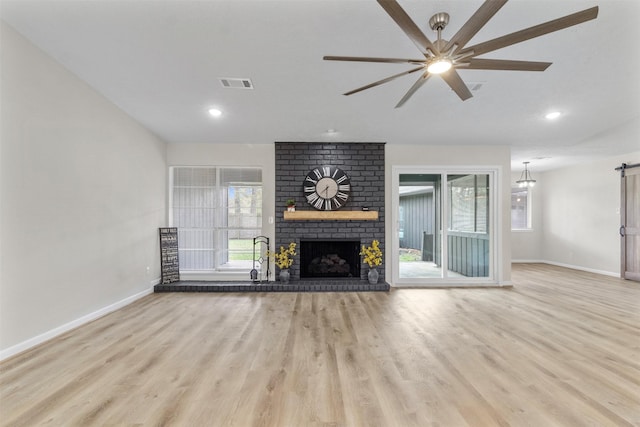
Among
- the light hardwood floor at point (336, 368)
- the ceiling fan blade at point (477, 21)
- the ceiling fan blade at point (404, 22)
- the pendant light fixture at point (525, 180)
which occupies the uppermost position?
the ceiling fan blade at point (404, 22)

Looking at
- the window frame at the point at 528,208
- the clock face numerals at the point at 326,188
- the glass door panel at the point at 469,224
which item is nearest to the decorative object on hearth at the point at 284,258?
the clock face numerals at the point at 326,188

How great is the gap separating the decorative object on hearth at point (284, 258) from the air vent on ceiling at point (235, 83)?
2.67m

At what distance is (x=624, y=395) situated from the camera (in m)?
1.96

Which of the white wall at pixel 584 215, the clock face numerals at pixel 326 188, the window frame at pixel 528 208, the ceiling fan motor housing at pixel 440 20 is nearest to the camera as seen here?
the ceiling fan motor housing at pixel 440 20

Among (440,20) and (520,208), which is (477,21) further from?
(520,208)

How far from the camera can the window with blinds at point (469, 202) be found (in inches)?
208

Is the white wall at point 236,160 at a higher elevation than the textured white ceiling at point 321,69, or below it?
below

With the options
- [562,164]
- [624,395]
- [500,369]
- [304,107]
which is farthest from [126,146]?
[562,164]

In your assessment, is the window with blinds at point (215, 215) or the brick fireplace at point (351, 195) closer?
the brick fireplace at point (351, 195)

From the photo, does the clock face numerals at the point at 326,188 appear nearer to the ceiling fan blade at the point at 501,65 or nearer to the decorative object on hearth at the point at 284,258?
the decorative object on hearth at the point at 284,258

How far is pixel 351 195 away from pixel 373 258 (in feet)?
3.93

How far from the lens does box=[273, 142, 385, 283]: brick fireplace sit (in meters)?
5.10

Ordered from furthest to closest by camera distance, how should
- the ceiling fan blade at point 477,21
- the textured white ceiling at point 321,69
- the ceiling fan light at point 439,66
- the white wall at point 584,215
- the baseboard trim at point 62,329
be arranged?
the white wall at point 584,215 → the baseboard trim at point 62,329 → the textured white ceiling at point 321,69 → the ceiling fan light at point 439,66 → the ceiling fan blade at point 477,21

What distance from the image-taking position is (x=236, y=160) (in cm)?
520
